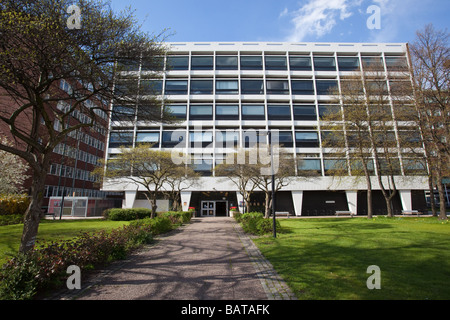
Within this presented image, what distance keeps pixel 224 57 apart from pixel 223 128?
1362 centimetres

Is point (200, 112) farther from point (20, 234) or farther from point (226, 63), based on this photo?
point (20, 234)

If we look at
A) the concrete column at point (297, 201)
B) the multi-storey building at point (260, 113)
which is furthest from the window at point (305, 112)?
the concrete column at point (297, 201)

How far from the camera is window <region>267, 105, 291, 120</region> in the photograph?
39.0 m

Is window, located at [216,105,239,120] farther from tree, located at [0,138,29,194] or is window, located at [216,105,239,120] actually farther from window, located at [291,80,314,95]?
tree, located at [0,138,29,194]

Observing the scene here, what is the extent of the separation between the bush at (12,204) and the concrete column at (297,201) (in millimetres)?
31888

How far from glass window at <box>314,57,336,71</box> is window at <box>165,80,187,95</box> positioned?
23.0m

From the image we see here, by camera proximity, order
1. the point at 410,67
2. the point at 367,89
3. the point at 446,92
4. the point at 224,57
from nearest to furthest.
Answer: the point at 446,92 → the point at 410,67 → the point at 367,89 → the point at 224,57

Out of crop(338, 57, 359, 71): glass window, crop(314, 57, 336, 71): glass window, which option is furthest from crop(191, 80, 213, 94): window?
crop(338, 57, 359, 71): glass window

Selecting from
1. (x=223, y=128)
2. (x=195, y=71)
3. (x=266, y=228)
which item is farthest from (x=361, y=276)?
(x=195, y=71)

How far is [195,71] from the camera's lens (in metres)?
40.8

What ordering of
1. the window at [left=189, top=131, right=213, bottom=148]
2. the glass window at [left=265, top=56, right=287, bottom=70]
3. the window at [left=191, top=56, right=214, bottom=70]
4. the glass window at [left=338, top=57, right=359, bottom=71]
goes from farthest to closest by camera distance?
the glass window at [left=265, top=56, right=287, bottom=70] → the window at [left=191, top=56, right=214, bottom=70] → the glass window at [left=338, top=57, right=359, bottom=71] → the window at [left=189, top=131, right=213, bottom=148]

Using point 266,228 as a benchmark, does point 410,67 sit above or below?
above

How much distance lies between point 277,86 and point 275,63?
4.67 metres
